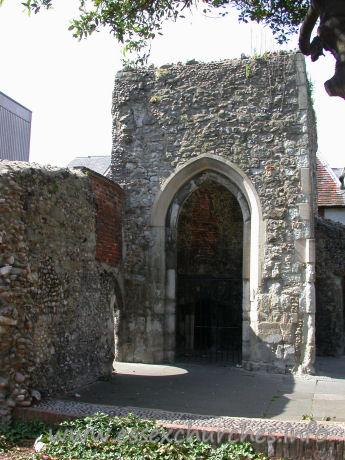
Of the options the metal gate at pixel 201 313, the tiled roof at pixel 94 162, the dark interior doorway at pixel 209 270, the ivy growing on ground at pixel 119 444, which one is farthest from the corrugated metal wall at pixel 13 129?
the ivy growing on ground at pixel 119 444

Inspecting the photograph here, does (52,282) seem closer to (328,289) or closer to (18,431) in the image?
(18,431)

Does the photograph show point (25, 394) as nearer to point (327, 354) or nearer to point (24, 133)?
point (327, 354)

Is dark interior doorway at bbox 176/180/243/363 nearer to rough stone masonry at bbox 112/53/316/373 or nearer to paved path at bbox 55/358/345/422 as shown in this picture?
rough stone masonry at bbox 112/53/316/373

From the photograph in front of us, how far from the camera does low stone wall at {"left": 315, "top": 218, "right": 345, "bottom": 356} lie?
37.3 feet

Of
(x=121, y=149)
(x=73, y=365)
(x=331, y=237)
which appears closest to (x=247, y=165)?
(x=121, y=149)

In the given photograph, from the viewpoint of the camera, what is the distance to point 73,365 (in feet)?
22.3

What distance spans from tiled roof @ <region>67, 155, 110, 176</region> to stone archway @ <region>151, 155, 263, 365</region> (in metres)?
12.1

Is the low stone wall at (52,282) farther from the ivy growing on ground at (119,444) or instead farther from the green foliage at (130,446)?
the green foliage at (130,446)

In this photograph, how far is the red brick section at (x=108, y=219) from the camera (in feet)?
26.7

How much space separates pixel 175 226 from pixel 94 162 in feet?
44.6

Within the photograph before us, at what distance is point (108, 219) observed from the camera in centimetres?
873

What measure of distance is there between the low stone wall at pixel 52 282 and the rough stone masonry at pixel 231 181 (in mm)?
1429

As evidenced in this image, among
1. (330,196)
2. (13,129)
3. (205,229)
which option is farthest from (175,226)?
(330,196)

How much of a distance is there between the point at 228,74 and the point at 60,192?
458 centimetres
